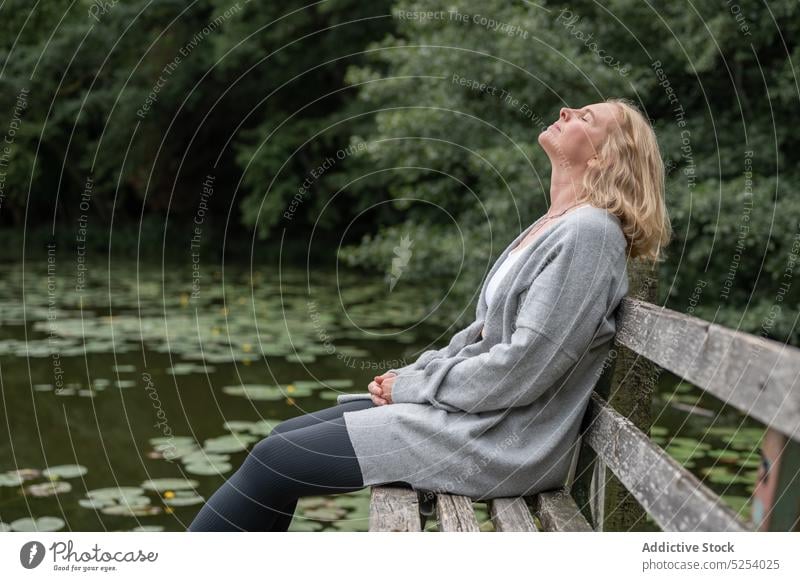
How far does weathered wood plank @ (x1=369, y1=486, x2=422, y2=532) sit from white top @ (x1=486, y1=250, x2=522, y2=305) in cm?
47

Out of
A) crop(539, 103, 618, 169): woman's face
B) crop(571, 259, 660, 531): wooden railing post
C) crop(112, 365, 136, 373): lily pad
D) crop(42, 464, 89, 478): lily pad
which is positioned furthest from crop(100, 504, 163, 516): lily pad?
crop(112, 365, 136, 373): lily pad

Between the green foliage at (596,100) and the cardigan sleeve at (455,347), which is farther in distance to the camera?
the green foliage at (596,100)

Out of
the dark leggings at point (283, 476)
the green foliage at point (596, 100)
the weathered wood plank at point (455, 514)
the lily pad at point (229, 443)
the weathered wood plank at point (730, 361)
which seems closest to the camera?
the weathered wood plank at point (730, 361)

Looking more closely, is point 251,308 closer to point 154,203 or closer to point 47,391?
point 47,391

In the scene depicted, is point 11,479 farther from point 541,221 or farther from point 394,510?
point 541,221

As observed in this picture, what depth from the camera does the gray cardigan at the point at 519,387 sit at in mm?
1761

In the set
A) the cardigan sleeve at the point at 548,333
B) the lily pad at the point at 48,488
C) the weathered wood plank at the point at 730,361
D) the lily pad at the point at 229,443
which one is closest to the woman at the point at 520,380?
the cardigan sleeve at the point at 548,333

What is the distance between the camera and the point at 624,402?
6.46 feet

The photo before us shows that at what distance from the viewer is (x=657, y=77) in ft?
19.5

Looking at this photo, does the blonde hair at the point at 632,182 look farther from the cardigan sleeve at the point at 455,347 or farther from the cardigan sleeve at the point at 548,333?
the cardigan sleeve at the point at 455,347

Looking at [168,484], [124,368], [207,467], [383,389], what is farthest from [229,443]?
[383,389]

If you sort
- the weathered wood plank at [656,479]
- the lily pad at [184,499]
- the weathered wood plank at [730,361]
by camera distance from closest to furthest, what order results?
the weathered wood plank at [730,361] → the weathered wood plank at [656,479] → the lily pad at [184,499]

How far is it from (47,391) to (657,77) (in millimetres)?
4420

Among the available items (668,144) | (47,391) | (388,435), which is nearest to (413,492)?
(388,435)
